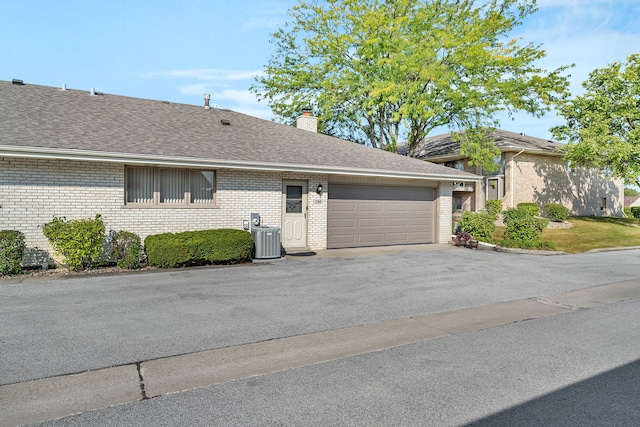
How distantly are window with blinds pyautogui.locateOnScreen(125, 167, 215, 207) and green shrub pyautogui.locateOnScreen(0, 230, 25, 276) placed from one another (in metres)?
2.79

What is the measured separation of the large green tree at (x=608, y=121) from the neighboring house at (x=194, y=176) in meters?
10.2

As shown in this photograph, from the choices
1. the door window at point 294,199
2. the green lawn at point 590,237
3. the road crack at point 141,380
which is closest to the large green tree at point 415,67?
the green lawn at point 590,237

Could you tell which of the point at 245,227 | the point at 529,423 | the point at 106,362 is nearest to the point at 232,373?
the point at 106,362

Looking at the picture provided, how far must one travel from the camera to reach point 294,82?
25.2 meters

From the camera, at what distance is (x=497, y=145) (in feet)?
79.4

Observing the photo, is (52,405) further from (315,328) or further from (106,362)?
(315,328)

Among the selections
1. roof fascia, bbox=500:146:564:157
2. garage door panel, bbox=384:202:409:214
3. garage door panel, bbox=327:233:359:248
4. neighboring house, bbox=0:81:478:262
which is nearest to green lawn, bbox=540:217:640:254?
roof fascia, bbox=500:146:564:157

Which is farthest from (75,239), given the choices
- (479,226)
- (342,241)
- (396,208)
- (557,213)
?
(557,213)

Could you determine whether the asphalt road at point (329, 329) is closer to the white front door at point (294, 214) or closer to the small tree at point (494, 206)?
the white front door at point (294, 214)

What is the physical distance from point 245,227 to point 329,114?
1448cm

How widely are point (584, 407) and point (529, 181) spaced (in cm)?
2498

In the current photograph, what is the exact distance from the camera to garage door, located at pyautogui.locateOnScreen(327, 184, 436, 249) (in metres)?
14.5

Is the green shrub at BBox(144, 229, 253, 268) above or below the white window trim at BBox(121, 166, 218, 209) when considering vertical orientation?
below

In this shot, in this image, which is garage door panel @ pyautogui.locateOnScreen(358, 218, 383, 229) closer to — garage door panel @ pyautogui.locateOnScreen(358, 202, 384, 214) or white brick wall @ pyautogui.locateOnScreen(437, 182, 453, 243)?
garage door panel @ pyautogui.locateOnScreen(358, 202, 384, 214)
